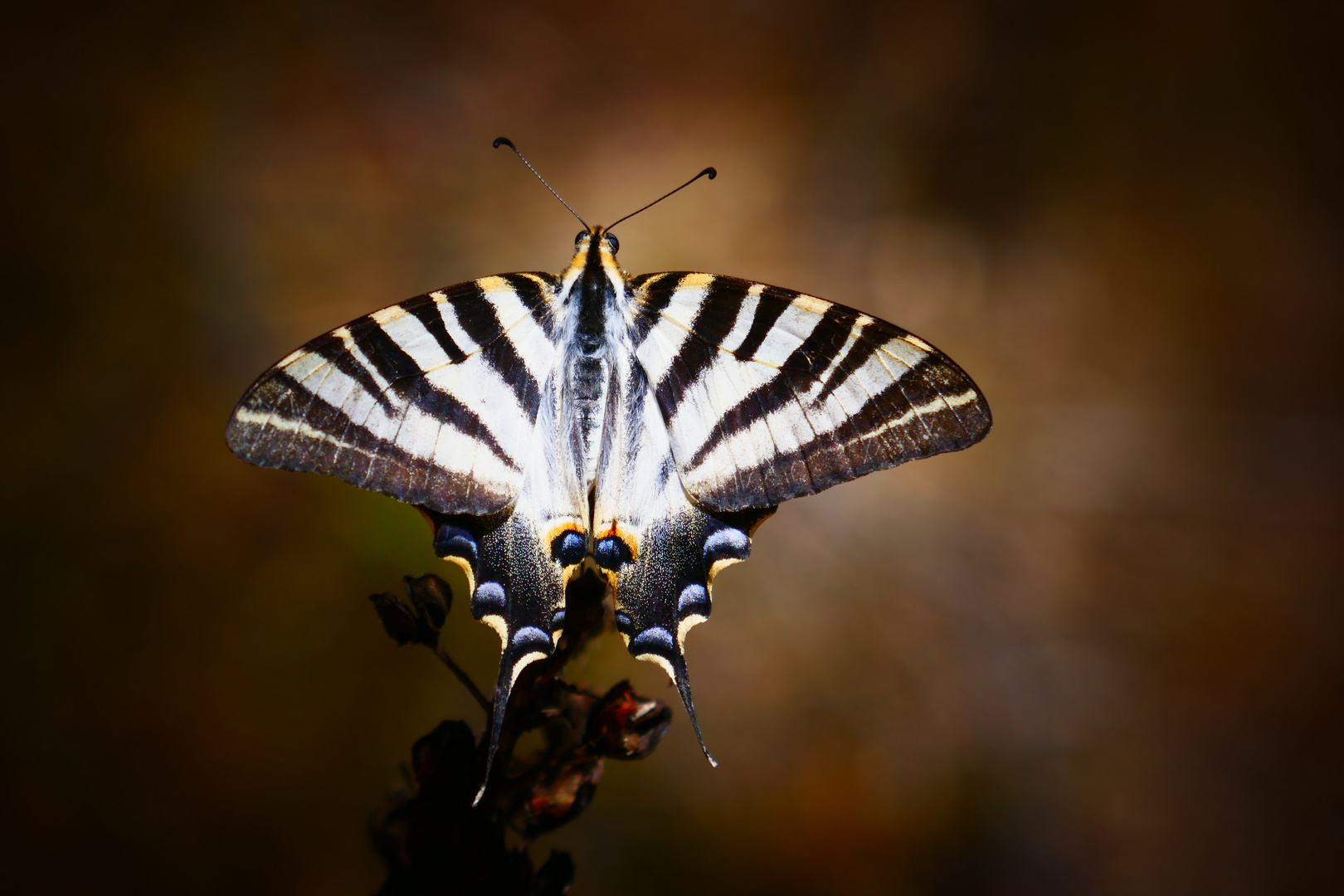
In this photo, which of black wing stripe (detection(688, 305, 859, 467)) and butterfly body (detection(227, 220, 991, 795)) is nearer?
butterfly body (detection(227, 220, 991, 795))

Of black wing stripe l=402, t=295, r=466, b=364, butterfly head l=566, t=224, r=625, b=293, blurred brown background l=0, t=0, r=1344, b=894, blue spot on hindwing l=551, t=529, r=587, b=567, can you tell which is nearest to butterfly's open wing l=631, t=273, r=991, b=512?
butterfly head l=566, t=224, r=625, b=293

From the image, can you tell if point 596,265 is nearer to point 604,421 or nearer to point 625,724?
point 604,421

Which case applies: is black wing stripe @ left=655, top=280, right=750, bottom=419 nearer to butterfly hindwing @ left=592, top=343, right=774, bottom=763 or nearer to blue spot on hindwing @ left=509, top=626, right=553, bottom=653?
butterfly hindwing @ left=592, top=343, right=774, bottom=763

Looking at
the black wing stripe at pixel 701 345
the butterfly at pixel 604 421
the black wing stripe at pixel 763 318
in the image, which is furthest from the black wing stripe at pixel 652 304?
the black wing stripe at pixel 763 318

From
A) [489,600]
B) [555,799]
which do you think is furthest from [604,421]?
[555,799]

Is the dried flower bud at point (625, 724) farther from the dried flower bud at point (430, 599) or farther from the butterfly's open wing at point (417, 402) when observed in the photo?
the butterfly's open wing at point (417, 402)

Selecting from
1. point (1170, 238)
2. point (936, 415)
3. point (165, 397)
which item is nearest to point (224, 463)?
point (165, 397)
